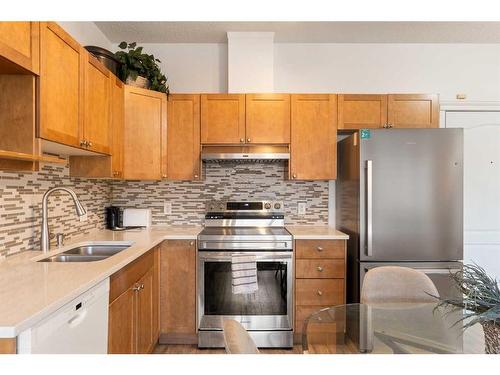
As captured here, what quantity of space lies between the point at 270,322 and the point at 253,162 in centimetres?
141

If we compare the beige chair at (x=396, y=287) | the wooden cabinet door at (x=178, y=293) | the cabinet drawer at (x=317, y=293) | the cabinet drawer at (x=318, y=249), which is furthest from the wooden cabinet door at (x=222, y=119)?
the beige chair at (x=396, y=287)

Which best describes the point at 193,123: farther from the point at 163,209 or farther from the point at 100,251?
the point at 100,251

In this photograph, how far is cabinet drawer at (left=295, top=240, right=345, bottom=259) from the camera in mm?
2422

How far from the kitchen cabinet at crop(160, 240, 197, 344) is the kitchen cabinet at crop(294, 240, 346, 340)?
83cm

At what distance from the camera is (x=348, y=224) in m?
2.60

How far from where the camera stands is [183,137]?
2703mm

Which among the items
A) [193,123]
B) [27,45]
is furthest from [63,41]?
[193,123]

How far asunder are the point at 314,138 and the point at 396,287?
4.70 feet

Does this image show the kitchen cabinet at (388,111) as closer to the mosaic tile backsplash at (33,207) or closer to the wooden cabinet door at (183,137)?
the wooden cabinet door at (183,137)

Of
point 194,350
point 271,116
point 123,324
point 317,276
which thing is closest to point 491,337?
point 317,276

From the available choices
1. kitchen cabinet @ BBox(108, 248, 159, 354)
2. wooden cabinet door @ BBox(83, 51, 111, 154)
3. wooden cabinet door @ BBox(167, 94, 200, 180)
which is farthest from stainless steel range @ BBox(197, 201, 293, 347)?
wooden cabinet door @ BBox(83, 51, 111, 154)

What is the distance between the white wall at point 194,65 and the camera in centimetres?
301

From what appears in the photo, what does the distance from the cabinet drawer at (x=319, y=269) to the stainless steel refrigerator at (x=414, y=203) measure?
0.58 feet

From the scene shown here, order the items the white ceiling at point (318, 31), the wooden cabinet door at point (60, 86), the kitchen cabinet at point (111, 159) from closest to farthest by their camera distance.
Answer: the wooden cabinet door at point (60, 86)
the kitchen cabinet at point (111, 159)
the white ceiling at point (318, 31)
